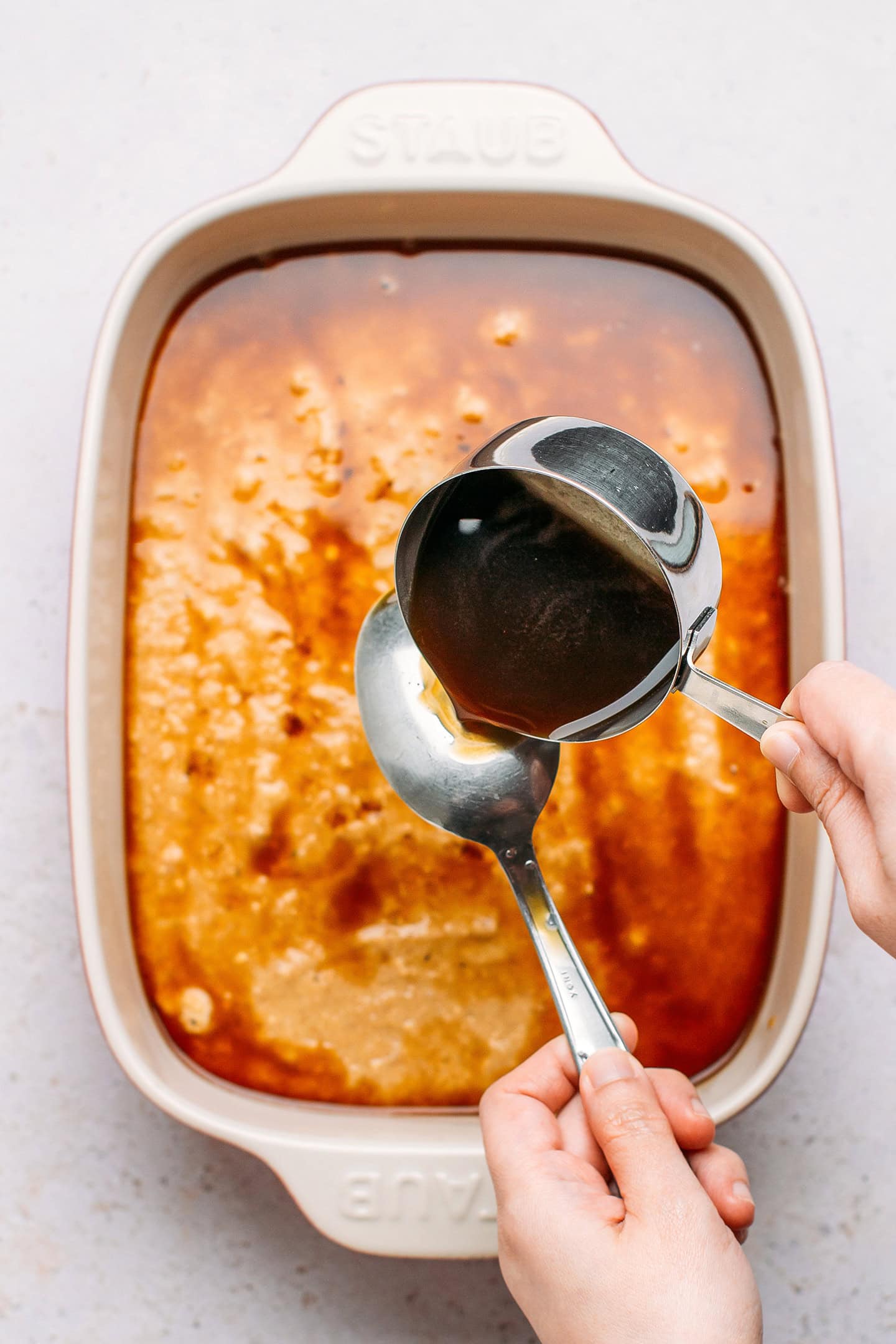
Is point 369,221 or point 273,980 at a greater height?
point 369,221

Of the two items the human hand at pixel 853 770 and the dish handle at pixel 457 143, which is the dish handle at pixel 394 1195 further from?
the dish handle at pixel 457 143

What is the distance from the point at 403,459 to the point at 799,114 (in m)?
0.64

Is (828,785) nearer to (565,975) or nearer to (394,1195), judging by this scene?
(565,975)

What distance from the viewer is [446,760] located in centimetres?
92

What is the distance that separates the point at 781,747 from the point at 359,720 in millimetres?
464

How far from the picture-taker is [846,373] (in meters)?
1.12

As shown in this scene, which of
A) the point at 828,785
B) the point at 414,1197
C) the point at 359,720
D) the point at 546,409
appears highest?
the point at 546,409

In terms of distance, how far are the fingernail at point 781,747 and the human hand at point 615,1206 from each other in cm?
28

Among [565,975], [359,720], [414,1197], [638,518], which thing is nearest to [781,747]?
[638,518]

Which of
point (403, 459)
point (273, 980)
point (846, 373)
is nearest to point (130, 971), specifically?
point (273, 980)

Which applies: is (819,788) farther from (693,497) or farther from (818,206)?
(818,206)

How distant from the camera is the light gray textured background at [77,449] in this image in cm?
110

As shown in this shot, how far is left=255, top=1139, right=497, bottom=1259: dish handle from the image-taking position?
92cm

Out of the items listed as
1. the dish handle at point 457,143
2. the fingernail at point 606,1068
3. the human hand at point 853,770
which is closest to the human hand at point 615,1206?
the fingernail at point 606,1068
